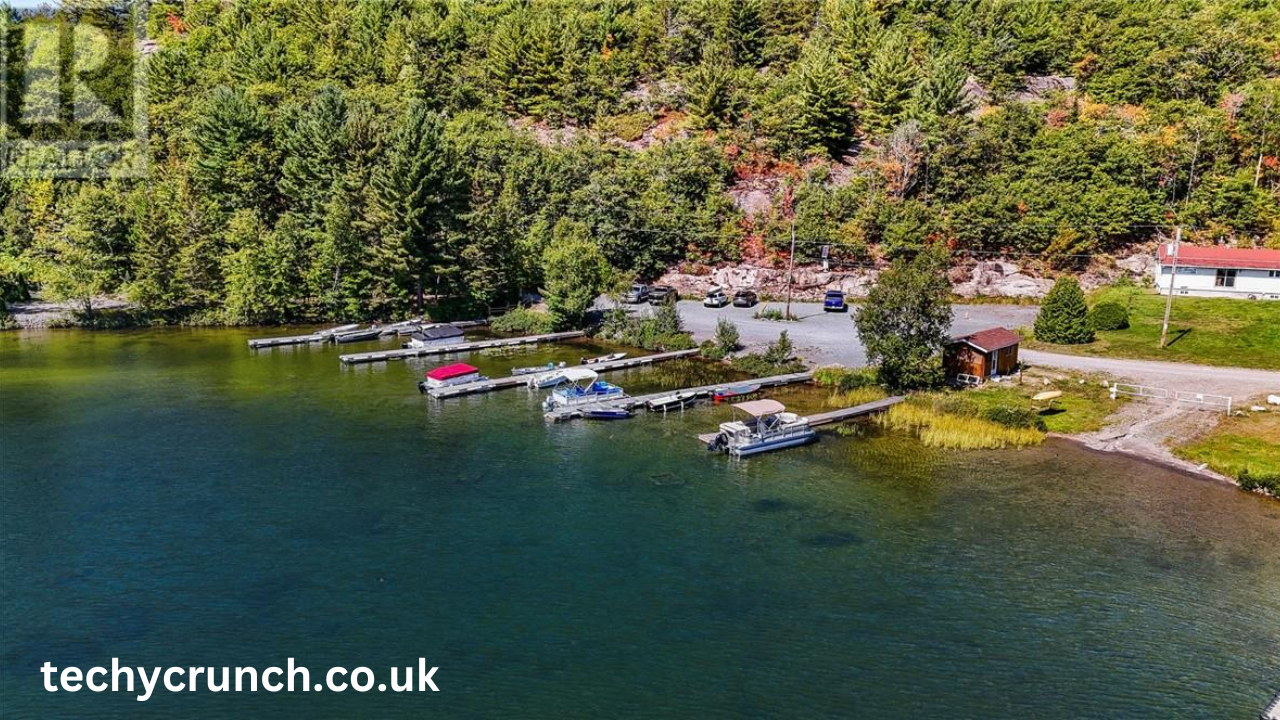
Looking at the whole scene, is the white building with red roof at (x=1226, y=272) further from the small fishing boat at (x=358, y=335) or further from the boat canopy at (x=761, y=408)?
the small fishing boat at (x=358, y=335)

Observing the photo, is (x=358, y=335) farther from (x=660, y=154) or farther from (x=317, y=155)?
(x=660, y=154)

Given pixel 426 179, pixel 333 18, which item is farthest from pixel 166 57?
pixel 426 179

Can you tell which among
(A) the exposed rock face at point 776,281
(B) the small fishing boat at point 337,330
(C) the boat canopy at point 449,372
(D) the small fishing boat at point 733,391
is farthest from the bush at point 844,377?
(B) the small fishing boat at point 337,330

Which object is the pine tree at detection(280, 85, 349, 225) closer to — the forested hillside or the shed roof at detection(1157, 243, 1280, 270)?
the forested hillside

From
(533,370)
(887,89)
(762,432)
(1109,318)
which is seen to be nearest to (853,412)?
(762,432)

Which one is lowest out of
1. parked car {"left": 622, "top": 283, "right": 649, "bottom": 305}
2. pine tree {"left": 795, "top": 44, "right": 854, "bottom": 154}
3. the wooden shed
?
the wooden shed

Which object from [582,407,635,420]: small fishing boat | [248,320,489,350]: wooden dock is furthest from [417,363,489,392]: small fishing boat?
[248,320,489,350]: wooden dock

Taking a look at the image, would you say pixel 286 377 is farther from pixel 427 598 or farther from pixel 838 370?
pixel 838 370
